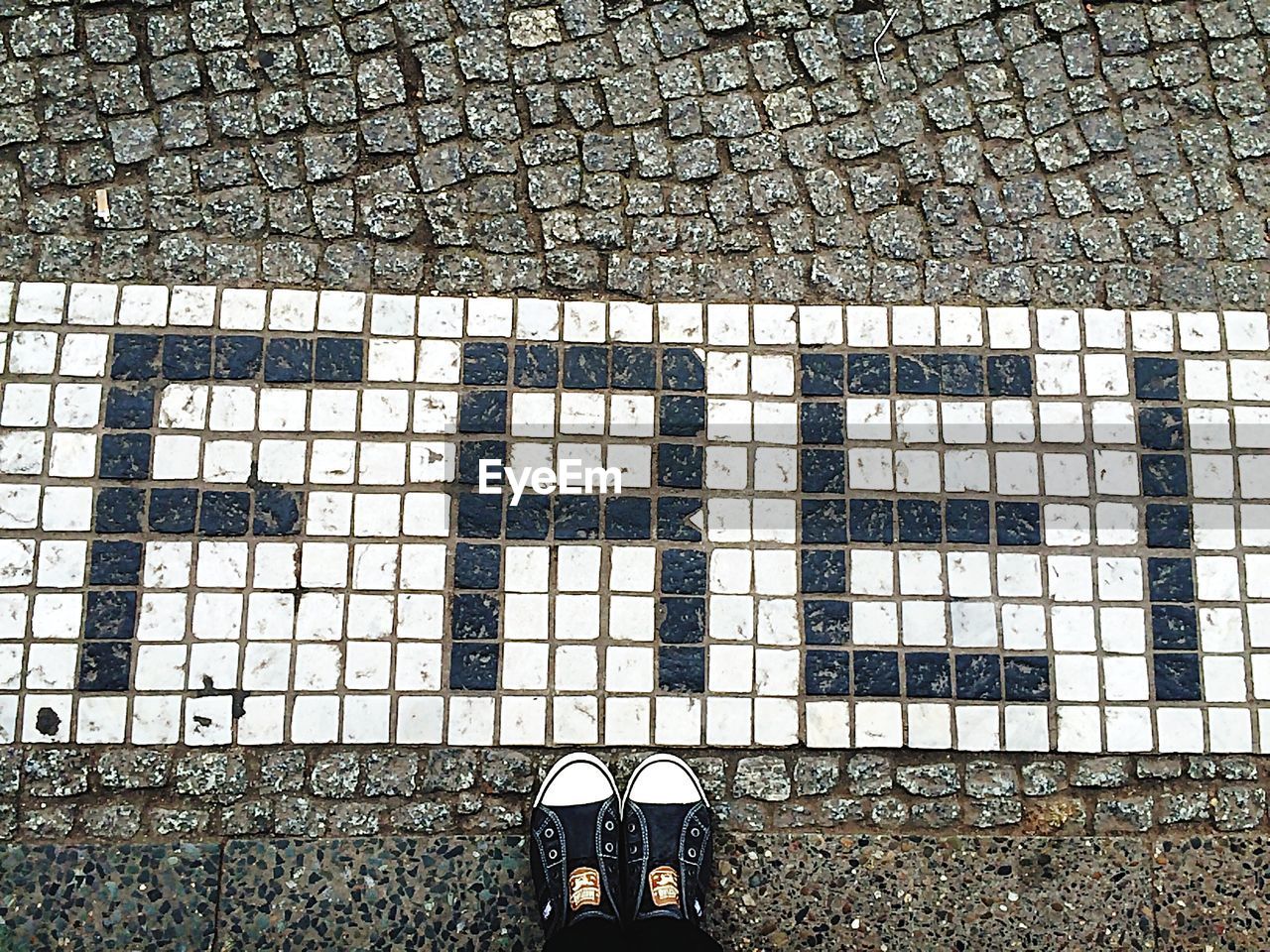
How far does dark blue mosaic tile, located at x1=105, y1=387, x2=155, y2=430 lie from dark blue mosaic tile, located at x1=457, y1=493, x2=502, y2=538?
1031 mm

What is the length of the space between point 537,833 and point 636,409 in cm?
136

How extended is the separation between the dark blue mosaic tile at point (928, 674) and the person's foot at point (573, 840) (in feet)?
3.25

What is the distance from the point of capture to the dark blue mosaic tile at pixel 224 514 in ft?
11.8

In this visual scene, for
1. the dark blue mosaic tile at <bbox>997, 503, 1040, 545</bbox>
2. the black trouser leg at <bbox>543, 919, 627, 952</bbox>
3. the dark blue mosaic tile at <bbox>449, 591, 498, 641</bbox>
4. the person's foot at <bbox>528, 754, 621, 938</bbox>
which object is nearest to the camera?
the black trouser leg at <bbox>543, 919, 627, 952</bbox>

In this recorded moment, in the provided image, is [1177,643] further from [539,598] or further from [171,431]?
[171,431]

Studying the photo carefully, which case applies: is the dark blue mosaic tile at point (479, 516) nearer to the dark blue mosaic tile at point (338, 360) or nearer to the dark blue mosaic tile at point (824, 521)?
the dark blue mosaic tile at point (338, 360)

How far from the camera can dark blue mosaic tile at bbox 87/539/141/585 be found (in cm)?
356

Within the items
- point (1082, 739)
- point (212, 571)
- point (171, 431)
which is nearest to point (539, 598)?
point (212, 571)

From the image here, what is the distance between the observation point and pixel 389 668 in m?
3.55

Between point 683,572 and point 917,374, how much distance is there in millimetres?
1017

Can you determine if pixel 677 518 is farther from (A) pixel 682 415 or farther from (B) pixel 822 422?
(B) pixel 822 422

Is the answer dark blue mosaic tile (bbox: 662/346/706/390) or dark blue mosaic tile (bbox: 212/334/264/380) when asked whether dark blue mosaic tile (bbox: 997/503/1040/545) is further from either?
dark blue mosaic tile (bbox: 212/334/264/380)

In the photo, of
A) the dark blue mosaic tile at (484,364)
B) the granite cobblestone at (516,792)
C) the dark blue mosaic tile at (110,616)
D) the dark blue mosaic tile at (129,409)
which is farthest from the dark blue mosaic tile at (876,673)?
the dark blue mosaic tile at (129,409)

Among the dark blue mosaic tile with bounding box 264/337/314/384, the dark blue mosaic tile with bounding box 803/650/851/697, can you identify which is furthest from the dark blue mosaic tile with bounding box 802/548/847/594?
the dark blue mosaic tile with bounding box 264/337/314/384
